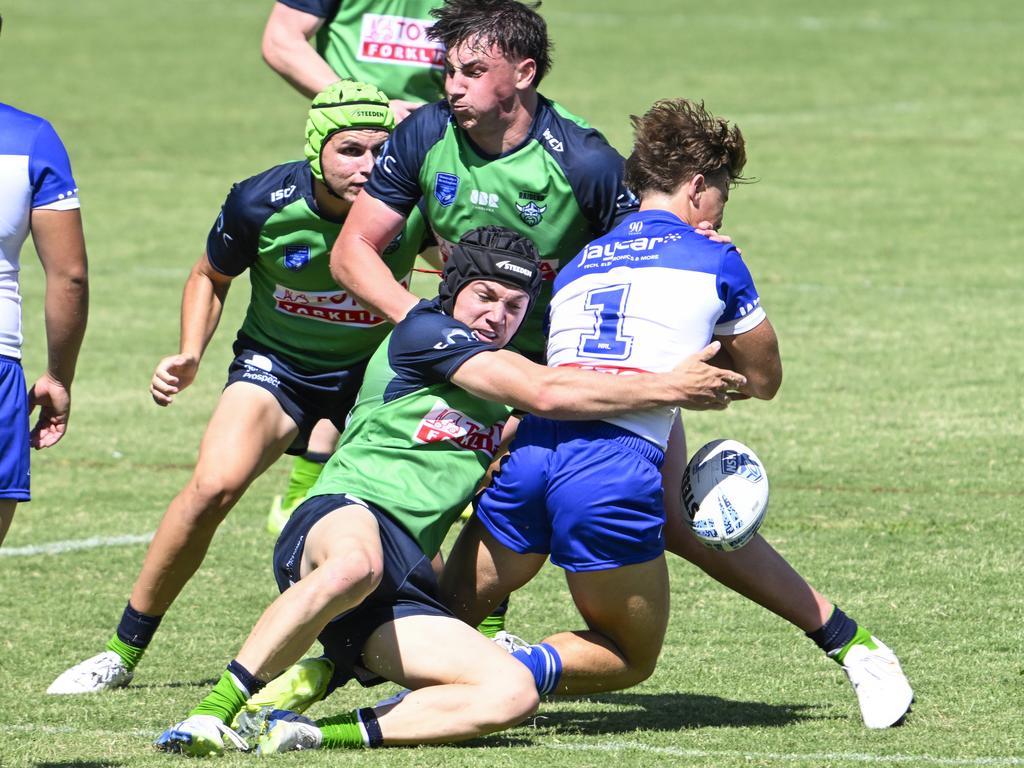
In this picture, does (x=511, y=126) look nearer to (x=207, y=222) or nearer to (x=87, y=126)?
(x=207, y=222)

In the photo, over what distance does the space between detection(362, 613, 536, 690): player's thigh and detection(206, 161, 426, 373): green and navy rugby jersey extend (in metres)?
1.68

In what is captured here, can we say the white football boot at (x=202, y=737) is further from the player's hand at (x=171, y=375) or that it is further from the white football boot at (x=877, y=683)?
the white football boot at (x=877, y=683)

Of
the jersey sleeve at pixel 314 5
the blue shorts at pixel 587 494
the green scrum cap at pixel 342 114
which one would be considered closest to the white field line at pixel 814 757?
the blue shorts at pixel 587 494

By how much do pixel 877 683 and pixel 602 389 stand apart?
49.4 inches

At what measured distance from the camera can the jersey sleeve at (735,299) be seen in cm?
514

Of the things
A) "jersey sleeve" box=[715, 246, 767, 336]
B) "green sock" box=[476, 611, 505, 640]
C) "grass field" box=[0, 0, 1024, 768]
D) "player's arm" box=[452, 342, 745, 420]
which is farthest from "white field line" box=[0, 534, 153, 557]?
"jersey sleeve" box=[715, 246, 767, 336]

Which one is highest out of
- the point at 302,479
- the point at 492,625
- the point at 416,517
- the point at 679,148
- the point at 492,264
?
the point at 679,148

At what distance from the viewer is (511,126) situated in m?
5.80

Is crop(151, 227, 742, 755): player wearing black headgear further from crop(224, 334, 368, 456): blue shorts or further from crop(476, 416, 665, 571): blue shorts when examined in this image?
crop(224, 334, 368, 456): blue shorts

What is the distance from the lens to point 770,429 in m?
9.89

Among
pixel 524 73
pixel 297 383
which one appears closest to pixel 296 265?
→ pixel 297 383

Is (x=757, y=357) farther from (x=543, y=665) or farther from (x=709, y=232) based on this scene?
(x=543, y=665)

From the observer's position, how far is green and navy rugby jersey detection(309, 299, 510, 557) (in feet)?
17.0

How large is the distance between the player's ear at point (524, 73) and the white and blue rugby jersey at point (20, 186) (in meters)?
1.62
